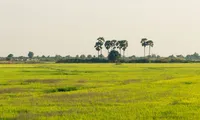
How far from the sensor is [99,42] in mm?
124250

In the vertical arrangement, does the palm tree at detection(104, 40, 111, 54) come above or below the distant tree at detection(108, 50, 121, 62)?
above

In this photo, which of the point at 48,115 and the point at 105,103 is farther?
the point at 105,103

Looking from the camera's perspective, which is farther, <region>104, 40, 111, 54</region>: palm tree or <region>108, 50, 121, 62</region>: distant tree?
<region>104, 40, 111, 54</region>: palm tree

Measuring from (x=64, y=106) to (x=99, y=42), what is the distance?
356 ft

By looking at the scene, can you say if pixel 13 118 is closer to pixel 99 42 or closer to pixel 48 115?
pixel 48 115

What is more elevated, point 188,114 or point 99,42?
point 99,42

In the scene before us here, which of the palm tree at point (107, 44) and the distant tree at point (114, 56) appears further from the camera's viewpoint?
the palm tree at point (107, 44)

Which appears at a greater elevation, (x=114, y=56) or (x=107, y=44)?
(x=107, y=44)

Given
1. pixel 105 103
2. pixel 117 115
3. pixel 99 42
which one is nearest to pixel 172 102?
pixel 105 103

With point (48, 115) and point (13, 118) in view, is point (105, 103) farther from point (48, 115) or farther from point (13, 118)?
point (13, 118)

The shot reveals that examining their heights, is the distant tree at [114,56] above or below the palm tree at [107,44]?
below

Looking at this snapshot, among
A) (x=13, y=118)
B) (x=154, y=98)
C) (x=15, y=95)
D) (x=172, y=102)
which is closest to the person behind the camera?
(x=13, y=118)

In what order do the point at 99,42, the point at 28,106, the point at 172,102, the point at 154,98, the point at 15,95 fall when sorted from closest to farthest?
the point at 28,106
the point at 172,102
the point at 154,98
the point at 15,95
the point at 99,42

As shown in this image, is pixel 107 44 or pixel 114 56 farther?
pixel 107 44
